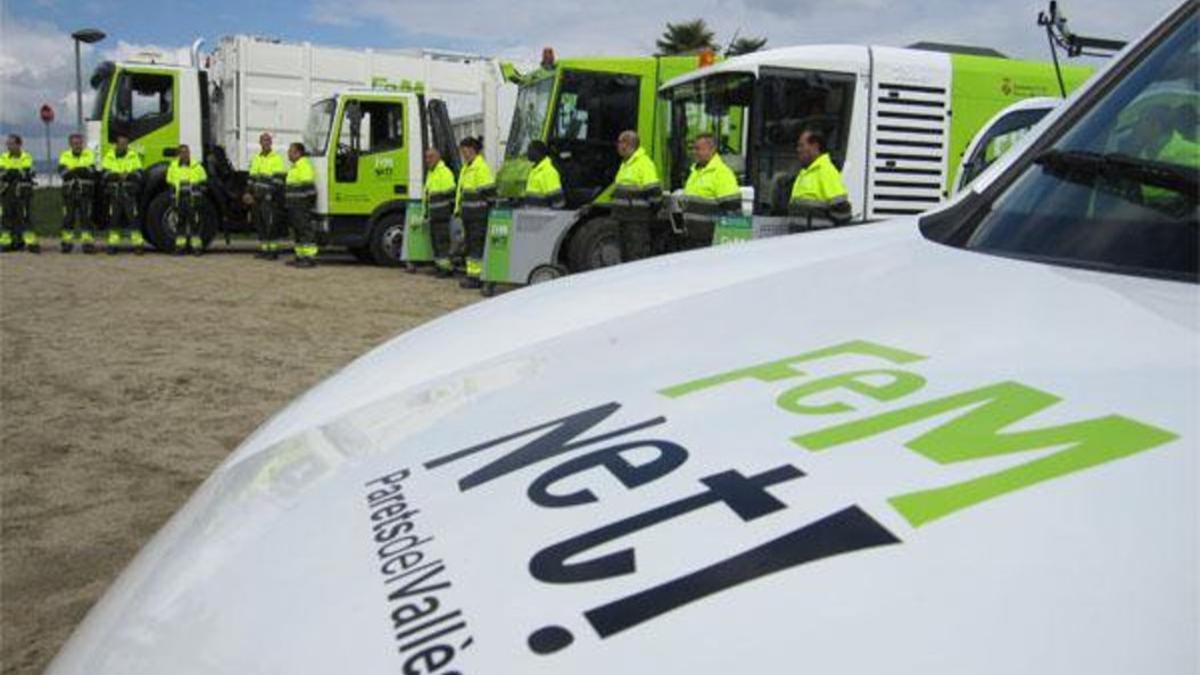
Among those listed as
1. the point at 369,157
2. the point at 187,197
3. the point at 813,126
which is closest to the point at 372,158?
the point at 369,157

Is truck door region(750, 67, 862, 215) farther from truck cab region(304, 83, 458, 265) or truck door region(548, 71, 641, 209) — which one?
truck cab region(304, 83, 458, 265)

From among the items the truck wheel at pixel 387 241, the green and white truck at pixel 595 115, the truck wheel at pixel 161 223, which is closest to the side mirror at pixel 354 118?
the truck wheel at pixel 387 241

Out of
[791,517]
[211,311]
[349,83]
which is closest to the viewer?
[791,517]

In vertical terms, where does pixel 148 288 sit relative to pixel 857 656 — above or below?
below

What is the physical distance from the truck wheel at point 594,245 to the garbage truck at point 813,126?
13 mm

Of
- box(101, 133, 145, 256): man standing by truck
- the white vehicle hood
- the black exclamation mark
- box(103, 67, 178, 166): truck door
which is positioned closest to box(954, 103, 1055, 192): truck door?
the white vehicle hood

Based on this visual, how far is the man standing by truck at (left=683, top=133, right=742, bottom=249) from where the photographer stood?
9094 millimetres

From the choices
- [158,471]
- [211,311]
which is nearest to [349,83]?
[211,311]

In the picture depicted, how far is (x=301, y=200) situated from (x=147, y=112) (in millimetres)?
3477

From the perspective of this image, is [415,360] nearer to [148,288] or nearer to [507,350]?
[507,350]

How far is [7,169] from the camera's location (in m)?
15.6

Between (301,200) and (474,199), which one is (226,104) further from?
(474,199)

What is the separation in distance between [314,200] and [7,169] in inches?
202

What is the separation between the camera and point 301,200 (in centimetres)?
1462
